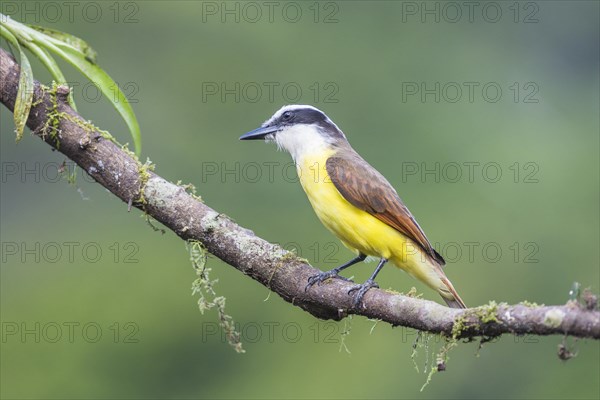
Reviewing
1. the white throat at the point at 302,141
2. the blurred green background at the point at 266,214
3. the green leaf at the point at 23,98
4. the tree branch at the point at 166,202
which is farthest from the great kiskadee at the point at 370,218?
the blurred green background at the point at 266,214

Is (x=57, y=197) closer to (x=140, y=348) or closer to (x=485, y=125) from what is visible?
(x=140, y=348)

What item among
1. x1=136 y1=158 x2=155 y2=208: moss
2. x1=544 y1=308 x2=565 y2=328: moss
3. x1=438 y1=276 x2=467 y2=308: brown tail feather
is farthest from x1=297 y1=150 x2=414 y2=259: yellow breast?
x1=544 y1=308 x2=565 y2=328: moss

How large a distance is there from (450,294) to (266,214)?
6.42 meters

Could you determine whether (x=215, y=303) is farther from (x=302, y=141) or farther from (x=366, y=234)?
(x=302, y=141)

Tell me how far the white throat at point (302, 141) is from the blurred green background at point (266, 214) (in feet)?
10.9

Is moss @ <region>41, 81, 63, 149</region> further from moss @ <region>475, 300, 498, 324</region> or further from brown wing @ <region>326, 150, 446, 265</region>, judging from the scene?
moss @ <region>475, 300, 498, 324</region>

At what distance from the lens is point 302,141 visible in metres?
6.11

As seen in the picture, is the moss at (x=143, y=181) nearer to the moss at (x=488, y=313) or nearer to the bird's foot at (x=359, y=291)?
the bird's foot at (x=359, y=291)

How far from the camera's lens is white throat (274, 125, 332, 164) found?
6.01 metres

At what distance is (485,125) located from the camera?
14180 millimetres

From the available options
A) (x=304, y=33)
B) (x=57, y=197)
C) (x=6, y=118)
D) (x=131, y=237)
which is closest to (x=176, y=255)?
(x=131, y=237)

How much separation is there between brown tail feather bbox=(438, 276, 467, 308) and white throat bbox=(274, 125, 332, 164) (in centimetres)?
117

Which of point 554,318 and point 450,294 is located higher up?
point 450,294

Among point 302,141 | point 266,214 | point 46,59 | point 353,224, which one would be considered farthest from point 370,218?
point 266,214
